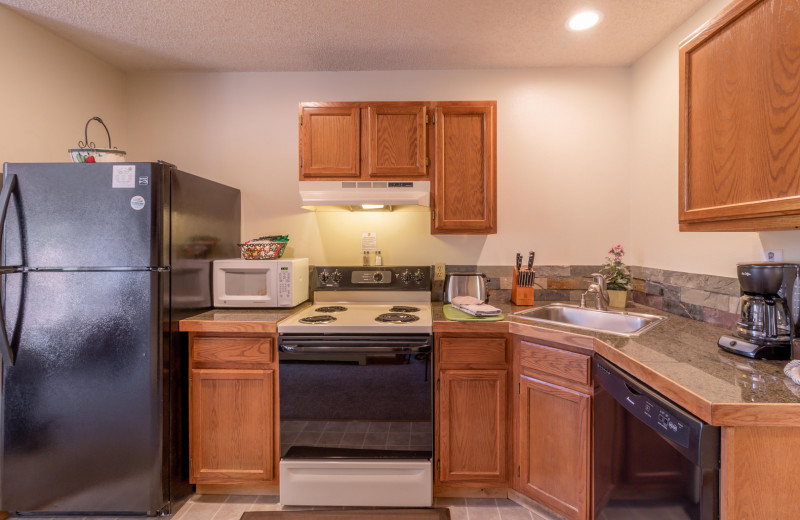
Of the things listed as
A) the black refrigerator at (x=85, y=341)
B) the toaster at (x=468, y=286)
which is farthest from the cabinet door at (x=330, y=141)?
the toaster at (x=468, y=286)

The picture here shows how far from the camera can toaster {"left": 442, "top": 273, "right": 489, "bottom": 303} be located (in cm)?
243

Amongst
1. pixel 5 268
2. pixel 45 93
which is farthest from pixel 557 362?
pixel 45 93

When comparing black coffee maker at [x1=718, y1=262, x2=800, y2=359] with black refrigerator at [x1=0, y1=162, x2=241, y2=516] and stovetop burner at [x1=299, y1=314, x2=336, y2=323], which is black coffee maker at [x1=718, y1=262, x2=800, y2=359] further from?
black refrigerator at [x1=0, y1=162, x2=241, y2=516]

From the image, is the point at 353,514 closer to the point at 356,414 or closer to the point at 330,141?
the point at 356,414

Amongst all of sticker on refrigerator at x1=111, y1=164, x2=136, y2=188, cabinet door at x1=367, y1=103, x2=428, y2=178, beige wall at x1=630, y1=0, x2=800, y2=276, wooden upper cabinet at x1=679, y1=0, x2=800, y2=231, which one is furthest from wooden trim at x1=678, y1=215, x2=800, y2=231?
sticker on refrigerator at x1=111, y1=164, x2=136, y2=188

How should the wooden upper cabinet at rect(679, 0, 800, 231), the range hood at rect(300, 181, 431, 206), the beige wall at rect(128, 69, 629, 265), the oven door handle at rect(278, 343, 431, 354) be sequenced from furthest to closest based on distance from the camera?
the beige wall at rect(128, 69, 629, 265)
the range hood at rect(300, 181, 431, 206)
the oven door handle at rect(278, 343, 431, 354)
the wooden upper cabinet at rect(679, 0, 800, 231)

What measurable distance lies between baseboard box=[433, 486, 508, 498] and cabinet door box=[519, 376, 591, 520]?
0.53 ft

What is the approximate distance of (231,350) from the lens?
199 centimetres

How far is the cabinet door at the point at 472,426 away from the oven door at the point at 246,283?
3.56ft

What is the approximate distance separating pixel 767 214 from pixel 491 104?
144 cm

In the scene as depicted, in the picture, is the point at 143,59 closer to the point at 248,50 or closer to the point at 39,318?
the point at 248,50

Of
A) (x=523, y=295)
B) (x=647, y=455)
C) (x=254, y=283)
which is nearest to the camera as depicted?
(x=647, y=455)

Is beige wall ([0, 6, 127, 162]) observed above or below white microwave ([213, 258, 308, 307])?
above

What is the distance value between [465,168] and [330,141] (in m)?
0.80
